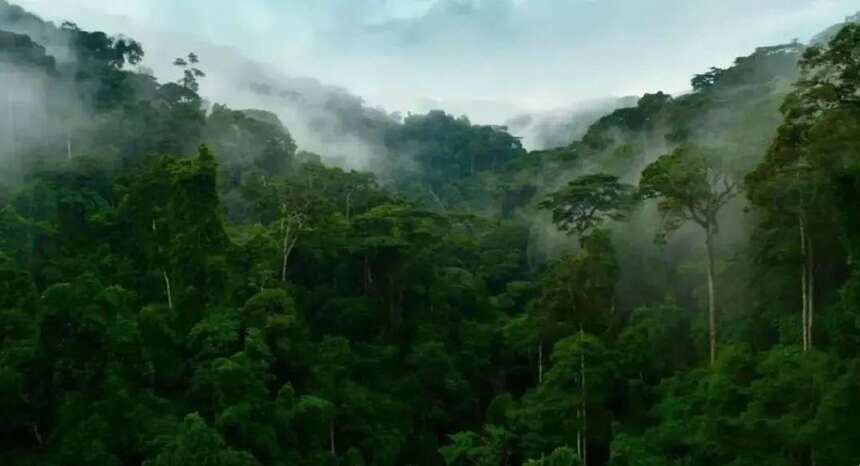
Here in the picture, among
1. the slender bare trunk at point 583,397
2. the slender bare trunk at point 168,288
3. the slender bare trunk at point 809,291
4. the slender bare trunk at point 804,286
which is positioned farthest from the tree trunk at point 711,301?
the slender bare trunk at point 168,288

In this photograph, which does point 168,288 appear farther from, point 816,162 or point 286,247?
point 816,162

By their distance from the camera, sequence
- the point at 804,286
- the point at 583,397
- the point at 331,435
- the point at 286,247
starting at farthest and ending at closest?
the point at 286,247 < the point at 331,435 < the point at 583,397 < the point at 804,286

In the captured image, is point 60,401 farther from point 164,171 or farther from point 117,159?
point 117,159

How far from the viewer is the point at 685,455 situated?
19188mm

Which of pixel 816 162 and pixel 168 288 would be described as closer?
pixel 816 162

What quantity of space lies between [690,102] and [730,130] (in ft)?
24.3

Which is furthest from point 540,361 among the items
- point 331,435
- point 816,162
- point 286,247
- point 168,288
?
point 816,162

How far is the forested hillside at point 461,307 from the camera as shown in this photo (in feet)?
57.4

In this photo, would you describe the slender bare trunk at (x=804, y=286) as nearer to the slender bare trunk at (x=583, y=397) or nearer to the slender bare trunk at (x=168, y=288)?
the slender bare trunk at (x=583, y=397)

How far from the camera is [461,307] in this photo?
30.2 meters

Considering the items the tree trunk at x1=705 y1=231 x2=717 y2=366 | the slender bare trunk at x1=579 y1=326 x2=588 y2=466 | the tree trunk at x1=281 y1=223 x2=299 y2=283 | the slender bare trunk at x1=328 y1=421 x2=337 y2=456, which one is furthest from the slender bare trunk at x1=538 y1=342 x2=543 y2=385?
the tree trunk at x1=281 y1=223 x2=299 y2=283

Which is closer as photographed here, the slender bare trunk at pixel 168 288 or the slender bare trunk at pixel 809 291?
the slender bare trunk at pixel 809 291

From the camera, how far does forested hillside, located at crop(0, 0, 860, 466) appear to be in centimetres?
1750

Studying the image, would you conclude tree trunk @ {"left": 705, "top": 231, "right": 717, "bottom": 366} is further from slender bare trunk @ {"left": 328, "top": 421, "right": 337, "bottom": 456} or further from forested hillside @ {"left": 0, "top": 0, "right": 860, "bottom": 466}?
slender bare trunk @ {"left": 328, "top": 421, "right": 337, "bottom": 456}
